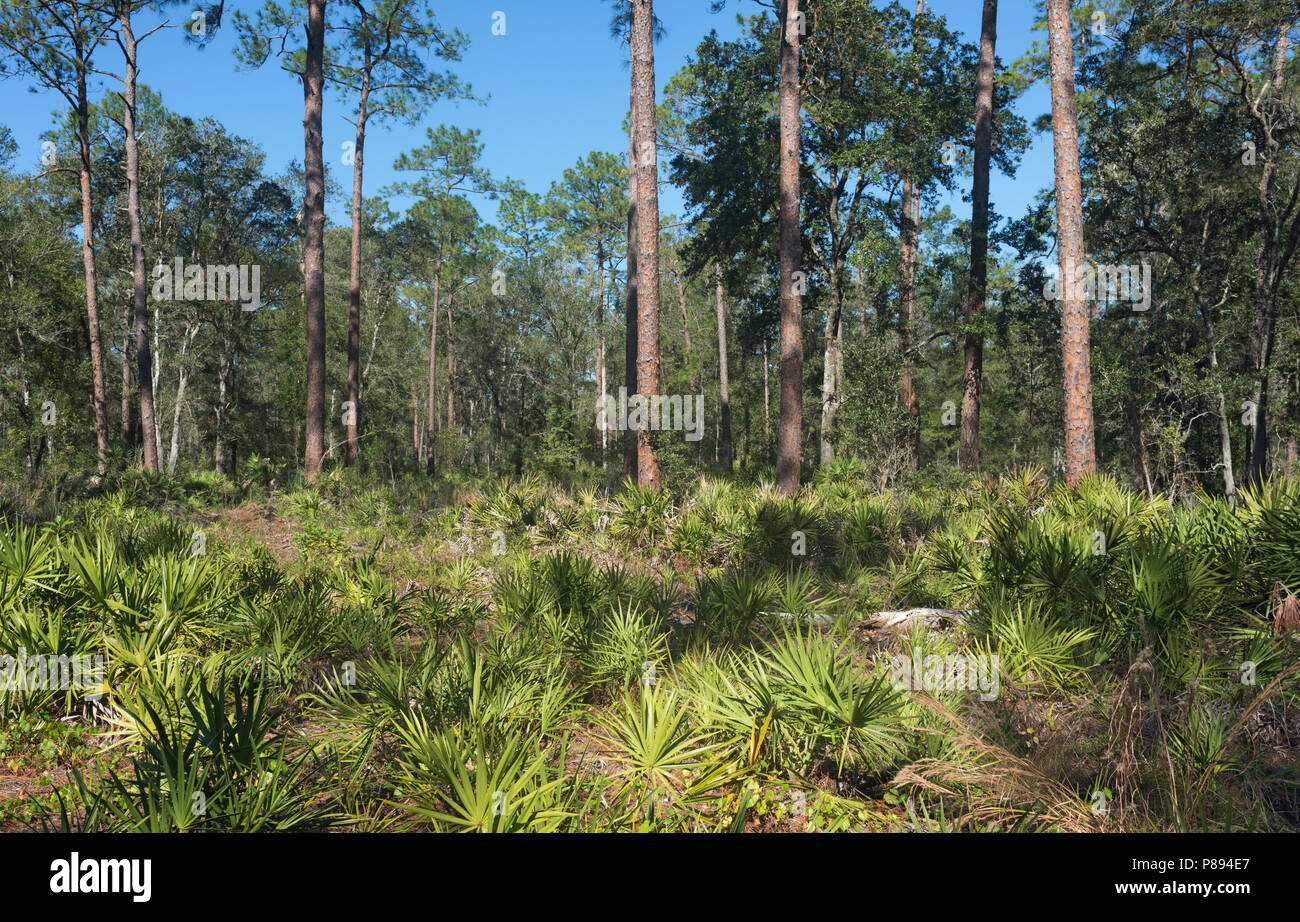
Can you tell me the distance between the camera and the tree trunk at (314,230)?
15.2m

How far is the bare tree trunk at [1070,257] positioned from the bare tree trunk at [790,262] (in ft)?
15.9

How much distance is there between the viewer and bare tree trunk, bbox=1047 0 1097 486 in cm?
1130

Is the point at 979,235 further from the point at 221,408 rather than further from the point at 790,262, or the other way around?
the point at 221,408

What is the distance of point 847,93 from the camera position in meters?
19.8

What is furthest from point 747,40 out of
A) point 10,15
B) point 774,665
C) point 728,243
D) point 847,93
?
point 774,665

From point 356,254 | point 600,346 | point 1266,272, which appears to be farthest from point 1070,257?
point 600,346

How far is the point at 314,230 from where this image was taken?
15.2 m

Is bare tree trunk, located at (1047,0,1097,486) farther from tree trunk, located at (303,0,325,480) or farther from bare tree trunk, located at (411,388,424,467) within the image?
bare tree trunk, located at (411,388,424,467)

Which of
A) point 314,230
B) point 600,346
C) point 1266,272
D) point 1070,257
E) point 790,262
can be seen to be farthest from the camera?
point 600,346

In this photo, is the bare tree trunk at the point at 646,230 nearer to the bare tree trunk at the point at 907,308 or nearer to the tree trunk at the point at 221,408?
the bare tree trunk at the point at 907,308

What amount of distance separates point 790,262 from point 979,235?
686cm

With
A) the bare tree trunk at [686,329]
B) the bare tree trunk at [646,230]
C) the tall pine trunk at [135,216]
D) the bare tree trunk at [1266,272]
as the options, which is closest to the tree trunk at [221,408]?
the tall pine trunk at [135,216]
